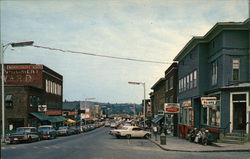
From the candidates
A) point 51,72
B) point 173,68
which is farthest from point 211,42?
point 51,72

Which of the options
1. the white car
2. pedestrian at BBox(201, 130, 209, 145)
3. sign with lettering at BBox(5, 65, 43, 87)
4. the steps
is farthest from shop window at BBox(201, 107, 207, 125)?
sign with lettering at BBox(5, 65, 43, 87)

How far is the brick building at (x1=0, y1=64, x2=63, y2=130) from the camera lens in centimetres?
5484

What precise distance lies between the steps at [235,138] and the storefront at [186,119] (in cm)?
994

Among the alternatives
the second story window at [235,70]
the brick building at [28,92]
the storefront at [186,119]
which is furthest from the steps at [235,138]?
the brick building at [28,92]

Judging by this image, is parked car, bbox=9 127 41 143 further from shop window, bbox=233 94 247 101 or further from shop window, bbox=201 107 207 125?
shop window, bbox=233 94 247 101

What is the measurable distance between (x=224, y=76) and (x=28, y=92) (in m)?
35.4

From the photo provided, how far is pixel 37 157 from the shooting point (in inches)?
722

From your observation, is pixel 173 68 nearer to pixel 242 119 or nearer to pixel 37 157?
pixel 242 119

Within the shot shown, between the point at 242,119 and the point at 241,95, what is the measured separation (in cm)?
210

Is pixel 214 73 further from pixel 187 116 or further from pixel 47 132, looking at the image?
pixel 47 132

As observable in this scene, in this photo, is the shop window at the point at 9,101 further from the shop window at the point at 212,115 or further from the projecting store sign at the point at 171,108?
the shop window at the point at 212,115

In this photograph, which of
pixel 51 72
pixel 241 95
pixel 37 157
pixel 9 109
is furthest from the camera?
pixel 51 72

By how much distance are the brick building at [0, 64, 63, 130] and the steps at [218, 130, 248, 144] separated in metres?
30.3

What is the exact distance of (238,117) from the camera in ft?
93.6
